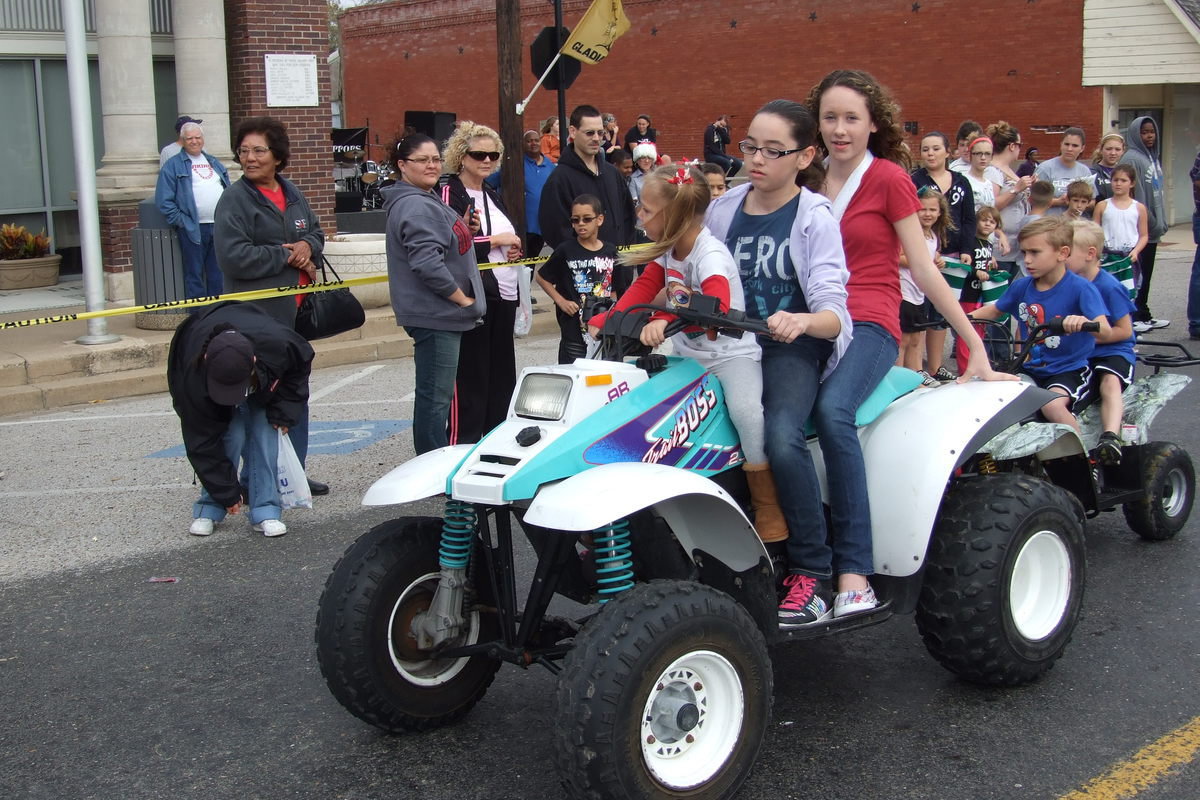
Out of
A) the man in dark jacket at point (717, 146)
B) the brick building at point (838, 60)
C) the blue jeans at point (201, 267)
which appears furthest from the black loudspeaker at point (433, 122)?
the blue jeans at point (201, 267)

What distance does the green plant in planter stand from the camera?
14336mm

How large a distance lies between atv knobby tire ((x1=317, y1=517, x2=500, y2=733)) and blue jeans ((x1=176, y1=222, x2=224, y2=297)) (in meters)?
8.13

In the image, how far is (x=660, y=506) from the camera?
3.86 meters

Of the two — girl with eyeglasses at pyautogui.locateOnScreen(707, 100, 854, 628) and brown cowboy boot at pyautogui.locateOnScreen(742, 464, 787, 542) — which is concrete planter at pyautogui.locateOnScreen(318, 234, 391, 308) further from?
brown cowboy boot at pyautogui.locateOnScreen(742, 464, 787, 542)

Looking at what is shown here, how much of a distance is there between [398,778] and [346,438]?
4.99 m

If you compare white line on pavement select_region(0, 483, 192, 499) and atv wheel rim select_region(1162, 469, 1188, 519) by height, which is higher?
atv wheel rim select_region(1162, 469, 1188, 519)

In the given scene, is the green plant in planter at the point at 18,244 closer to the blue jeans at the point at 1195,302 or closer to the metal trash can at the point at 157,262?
the metal trash can at the point at 157,262

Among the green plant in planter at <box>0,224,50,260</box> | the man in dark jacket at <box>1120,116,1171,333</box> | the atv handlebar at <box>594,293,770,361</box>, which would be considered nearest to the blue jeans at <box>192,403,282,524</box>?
the atv handlebar at <box>594,293,770,361</box>

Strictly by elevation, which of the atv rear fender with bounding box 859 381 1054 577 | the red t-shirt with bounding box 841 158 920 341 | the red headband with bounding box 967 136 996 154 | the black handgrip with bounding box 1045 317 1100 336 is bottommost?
the atv rear fender with bounding box 859 381 1054 577

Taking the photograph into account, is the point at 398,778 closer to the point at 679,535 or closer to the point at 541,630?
the point at 541,630

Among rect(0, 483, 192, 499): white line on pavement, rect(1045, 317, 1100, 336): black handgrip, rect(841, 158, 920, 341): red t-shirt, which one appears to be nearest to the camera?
rect(841, 158, 920, 341): red t-shirt

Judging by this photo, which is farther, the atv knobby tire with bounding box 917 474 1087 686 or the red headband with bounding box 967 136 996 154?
the red headband with bounding box 967 136 996 154

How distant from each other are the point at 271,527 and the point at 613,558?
3.31 m

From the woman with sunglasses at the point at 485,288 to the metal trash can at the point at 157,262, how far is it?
4.77 metres
